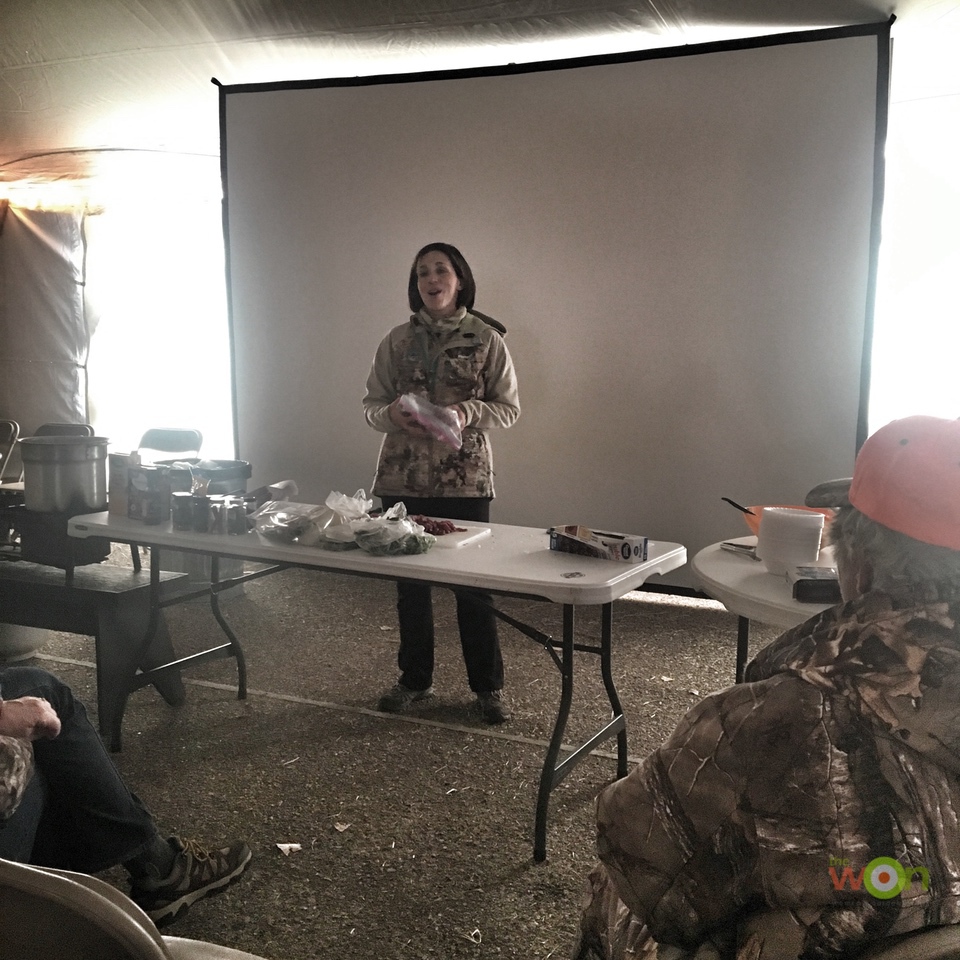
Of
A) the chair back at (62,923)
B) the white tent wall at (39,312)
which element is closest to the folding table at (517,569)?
the chair back at (62,923)

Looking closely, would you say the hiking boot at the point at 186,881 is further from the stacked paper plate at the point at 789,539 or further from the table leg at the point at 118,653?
the stacked paper plate at the point at 789,539

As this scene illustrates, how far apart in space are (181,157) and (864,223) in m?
4.46

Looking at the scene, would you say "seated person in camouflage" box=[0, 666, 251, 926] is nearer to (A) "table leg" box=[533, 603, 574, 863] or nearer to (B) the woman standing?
(A) "table leg" box=[533, 603, 574, 863]

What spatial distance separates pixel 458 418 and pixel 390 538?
2.05 feet

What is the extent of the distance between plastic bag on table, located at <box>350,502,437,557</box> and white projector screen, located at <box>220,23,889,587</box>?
2383 millimetres

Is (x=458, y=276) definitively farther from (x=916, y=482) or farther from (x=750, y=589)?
(x=916, y=482)

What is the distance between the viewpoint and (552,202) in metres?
4.64

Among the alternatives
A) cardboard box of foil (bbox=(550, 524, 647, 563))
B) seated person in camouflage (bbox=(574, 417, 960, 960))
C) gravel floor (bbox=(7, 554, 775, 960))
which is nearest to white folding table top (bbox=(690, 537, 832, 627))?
cardboard box of foil (bbox=(550, 524, 647, 563))

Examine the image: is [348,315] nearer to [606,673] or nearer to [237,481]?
[237,481]

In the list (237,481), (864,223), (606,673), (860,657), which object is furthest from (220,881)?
(864,223)

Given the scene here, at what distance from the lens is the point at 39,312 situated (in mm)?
7160

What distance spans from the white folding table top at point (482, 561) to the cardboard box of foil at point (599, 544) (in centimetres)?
2

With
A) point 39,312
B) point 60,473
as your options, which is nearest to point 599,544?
point 60,473

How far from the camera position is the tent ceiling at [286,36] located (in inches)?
152
